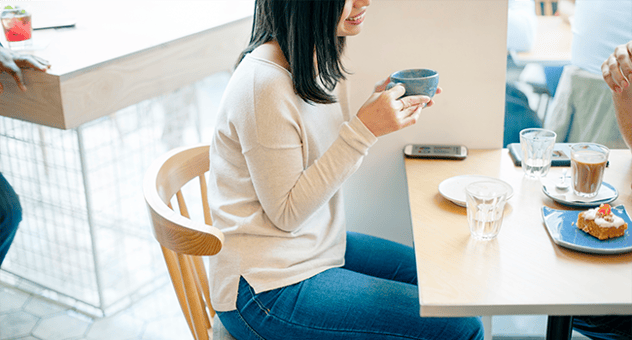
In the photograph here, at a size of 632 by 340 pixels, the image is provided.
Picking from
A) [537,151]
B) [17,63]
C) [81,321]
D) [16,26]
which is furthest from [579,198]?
[81,321]

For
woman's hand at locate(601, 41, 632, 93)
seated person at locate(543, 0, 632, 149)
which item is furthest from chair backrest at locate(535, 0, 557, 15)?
woman's hand at locate(601, 41, 632, 93)

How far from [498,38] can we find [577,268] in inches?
27.4

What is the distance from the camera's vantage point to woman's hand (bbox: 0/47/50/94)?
136 centimetres

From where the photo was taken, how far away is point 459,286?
Result: 0.86m

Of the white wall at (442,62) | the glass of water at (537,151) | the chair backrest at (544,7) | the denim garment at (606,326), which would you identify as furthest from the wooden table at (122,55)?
the chair backrest at (544,7)

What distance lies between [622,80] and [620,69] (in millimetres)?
26

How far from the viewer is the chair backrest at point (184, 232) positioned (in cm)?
92

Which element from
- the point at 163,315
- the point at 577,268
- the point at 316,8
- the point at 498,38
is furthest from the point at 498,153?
the point at 163,315

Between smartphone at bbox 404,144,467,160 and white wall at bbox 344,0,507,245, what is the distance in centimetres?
4

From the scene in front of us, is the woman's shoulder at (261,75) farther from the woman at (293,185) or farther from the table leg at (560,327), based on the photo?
the table leg at (560,327)

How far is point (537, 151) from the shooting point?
48.0 inches

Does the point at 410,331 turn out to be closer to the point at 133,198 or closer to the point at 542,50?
the point at 133,198

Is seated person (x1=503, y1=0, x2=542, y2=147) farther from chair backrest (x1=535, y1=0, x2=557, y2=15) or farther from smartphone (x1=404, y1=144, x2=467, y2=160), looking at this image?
smartphone (x1=404, y1=144, x2=467, y2=160)

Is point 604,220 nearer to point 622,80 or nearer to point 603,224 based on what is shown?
point 603,224
